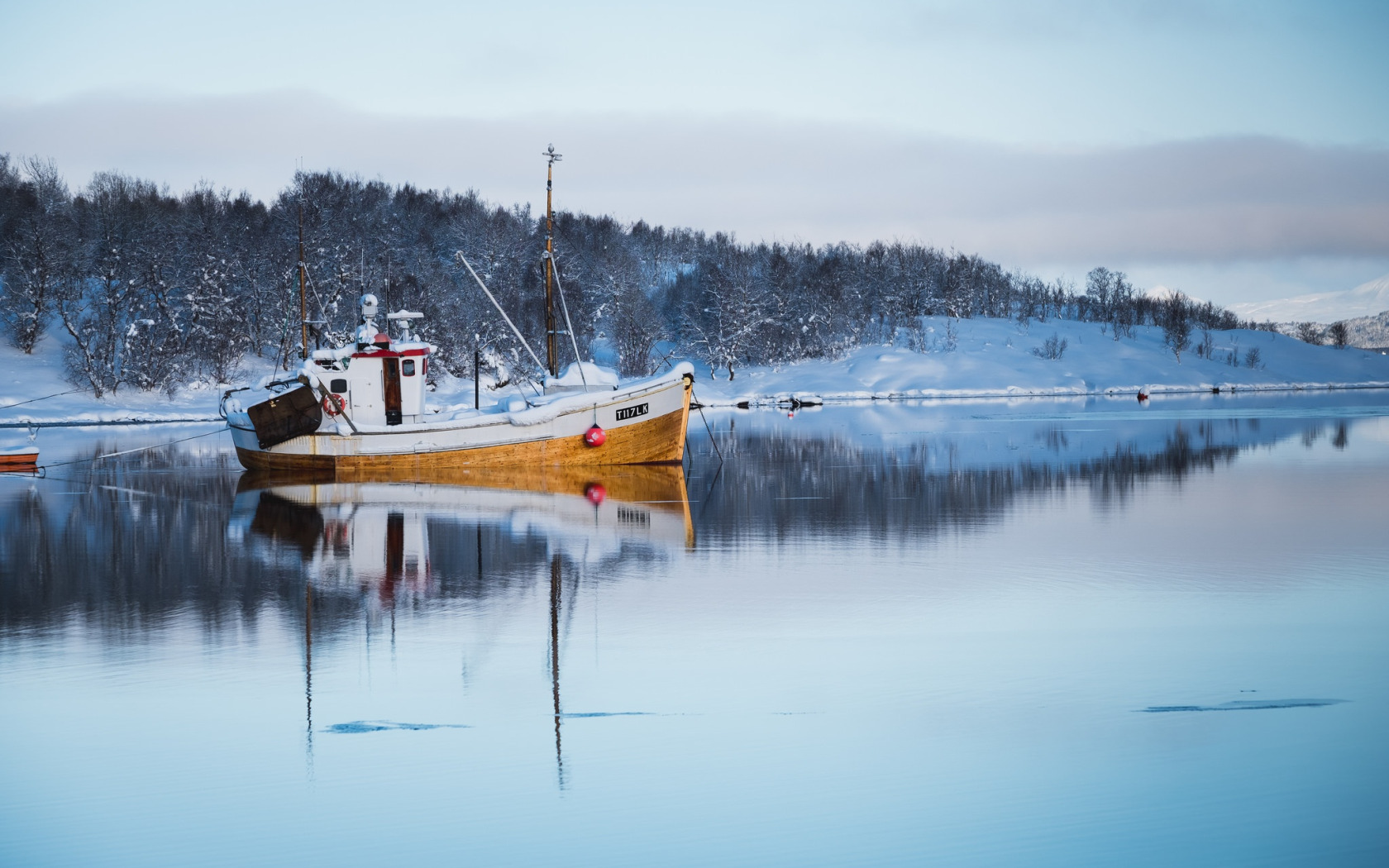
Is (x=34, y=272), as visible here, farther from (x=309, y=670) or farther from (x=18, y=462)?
(x=309, y=670)

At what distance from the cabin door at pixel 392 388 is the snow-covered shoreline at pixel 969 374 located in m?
36.6

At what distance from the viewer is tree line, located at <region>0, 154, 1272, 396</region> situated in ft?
268

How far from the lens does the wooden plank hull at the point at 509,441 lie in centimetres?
3241

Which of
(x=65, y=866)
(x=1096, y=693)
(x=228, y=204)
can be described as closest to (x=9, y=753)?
(x=65, y=866)

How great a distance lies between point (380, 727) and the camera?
9.77 metres

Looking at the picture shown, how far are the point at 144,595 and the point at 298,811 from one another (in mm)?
8279

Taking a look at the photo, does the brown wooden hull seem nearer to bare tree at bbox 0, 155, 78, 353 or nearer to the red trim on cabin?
the red trim on cabin

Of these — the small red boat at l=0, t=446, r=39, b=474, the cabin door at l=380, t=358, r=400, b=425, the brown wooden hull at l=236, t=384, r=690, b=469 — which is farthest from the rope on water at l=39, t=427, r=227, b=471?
the cabin door at l=380, t=358, r=400, b=425

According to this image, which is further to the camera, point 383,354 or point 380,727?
point 383,354

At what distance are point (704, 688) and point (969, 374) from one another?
4258 inches

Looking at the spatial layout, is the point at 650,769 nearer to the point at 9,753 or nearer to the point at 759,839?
the point at 759,839

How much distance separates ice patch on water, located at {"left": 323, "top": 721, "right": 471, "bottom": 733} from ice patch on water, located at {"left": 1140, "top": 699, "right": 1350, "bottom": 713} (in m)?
5.42

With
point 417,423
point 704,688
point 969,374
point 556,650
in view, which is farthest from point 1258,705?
point 969,374

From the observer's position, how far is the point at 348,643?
494 inches
